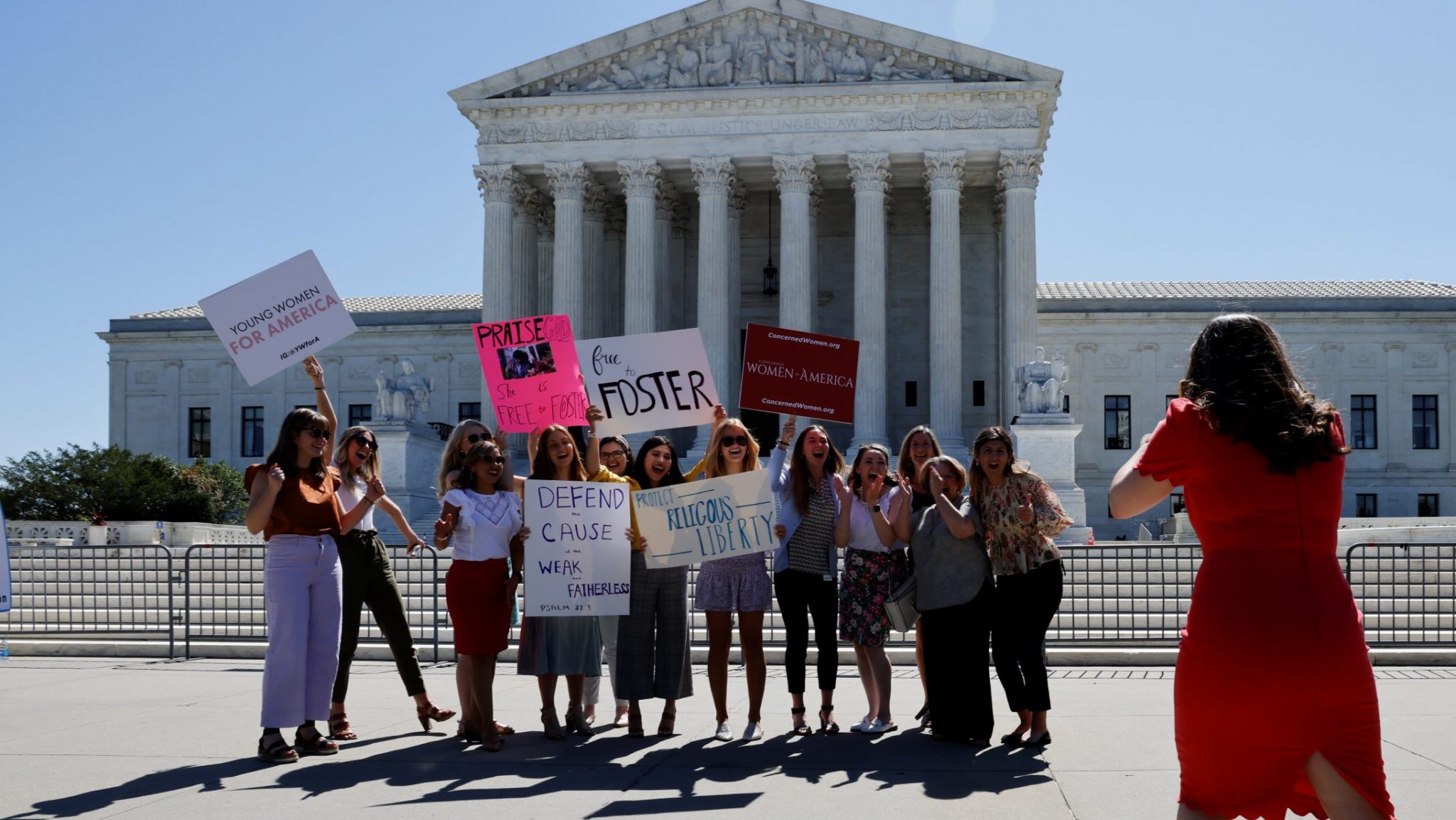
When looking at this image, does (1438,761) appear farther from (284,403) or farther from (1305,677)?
(284,403)

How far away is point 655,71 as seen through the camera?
44.5 meters

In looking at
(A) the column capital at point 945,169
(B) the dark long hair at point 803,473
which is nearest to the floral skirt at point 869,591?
(B) the dark long hair at point 803,473

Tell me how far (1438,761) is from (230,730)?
8.10 metres

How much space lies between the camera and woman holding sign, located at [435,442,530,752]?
9289 mm

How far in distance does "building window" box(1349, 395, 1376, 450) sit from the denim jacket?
46.9m

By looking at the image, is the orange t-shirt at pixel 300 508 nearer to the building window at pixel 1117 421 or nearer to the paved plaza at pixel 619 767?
the paved plaza at pixel 619 767

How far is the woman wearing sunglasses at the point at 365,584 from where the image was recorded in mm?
9703

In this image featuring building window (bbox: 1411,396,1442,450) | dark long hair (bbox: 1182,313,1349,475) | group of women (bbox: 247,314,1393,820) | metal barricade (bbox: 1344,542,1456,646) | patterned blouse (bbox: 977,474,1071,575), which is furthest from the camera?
building window (bbox: 1411,396,1442,450)

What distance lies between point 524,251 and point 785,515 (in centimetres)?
3730

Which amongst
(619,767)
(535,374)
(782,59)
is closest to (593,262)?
(782,59)

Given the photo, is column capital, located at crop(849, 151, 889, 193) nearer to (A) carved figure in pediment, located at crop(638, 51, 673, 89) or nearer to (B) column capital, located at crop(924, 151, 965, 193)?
(B) column capital, located at crop(924, 151, 965, 193)

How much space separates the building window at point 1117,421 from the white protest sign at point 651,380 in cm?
4375

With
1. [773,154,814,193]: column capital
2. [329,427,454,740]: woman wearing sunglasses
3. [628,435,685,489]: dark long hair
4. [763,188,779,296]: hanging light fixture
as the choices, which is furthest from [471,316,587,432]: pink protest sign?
[763,188,779,296]: hanging light fixture

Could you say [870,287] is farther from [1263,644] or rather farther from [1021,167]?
[1263,644]
